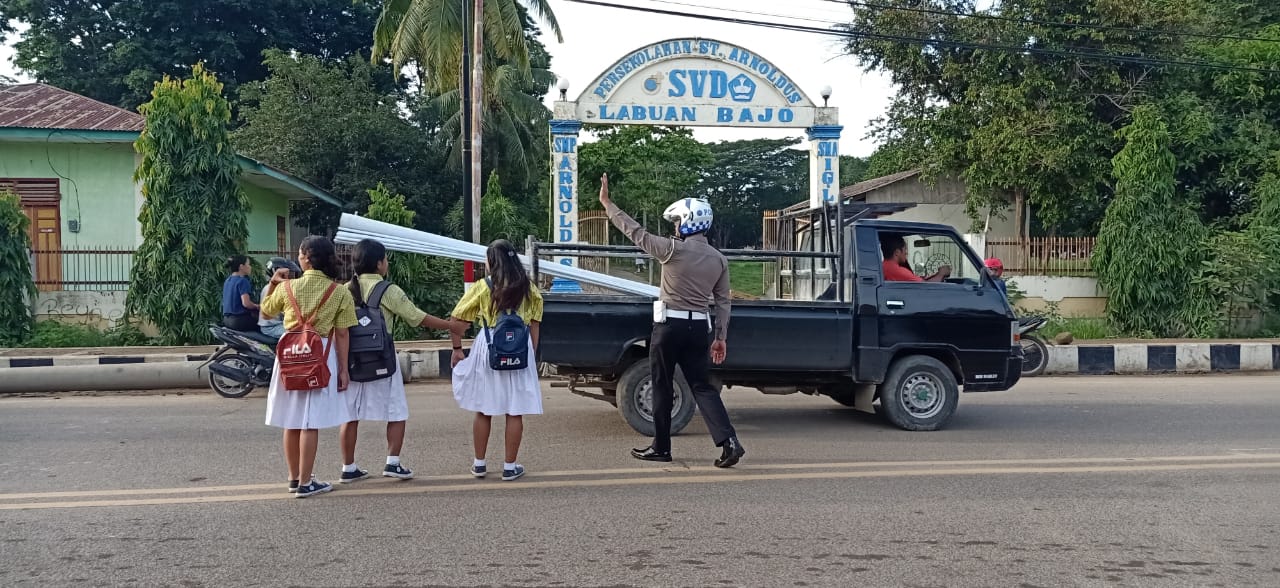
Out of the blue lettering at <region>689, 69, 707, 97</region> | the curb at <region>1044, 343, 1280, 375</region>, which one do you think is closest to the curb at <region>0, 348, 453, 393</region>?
the blue lettering at <region>689, 69, 707, 97</region>

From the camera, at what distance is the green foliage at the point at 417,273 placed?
16797 millimetres

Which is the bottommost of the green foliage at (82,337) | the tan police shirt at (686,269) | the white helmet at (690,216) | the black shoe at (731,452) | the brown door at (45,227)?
the black shoe at (731,452)

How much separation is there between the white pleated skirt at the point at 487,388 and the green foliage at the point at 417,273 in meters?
10.4

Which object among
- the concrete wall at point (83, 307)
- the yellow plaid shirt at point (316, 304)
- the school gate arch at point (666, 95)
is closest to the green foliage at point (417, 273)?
the school gate arch at point (666, 95)

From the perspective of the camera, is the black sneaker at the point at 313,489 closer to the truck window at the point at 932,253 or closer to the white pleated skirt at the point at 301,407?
the white pleated skirt at the point at 301,407

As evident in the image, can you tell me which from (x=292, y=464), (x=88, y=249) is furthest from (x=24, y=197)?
(x=292, y=464)

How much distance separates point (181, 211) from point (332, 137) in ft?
39.9

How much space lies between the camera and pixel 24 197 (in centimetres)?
1858

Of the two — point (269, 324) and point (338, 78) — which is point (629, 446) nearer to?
point (269, 324)

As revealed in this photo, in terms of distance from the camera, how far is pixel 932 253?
902cm

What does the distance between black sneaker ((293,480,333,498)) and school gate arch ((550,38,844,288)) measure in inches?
444

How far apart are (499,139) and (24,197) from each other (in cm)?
1482

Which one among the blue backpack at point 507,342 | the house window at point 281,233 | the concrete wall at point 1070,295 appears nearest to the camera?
the blue backpack at point 507,342

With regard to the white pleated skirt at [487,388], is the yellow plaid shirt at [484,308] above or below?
above
